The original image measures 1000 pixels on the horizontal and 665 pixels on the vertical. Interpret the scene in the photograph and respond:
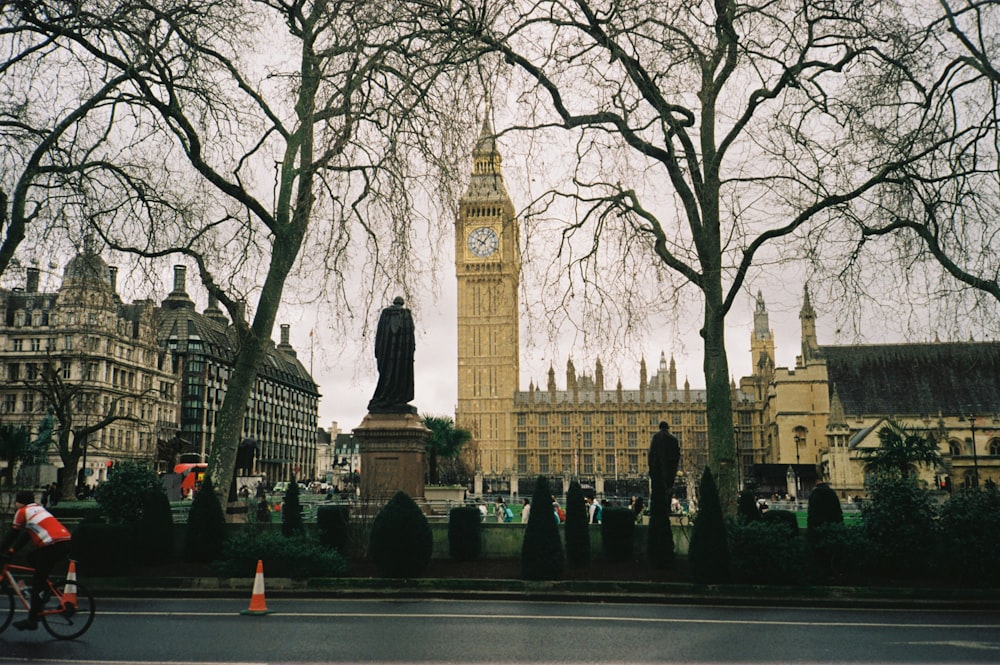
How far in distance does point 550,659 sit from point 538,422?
106 metres

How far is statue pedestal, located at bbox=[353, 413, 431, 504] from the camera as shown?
16.4 m

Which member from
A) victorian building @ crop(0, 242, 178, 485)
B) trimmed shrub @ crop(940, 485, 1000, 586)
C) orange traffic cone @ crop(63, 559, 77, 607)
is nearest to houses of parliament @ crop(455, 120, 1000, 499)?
victorian building @ crop(0, 242, 178, 485)

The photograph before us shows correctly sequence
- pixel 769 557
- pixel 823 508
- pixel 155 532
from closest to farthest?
pixel 769 557 → pixel 155 532 → pixel 823 508

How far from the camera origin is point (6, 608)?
35.0 feet

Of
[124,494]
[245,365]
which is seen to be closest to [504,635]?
[245,365]

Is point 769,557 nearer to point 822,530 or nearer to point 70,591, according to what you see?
point 822,530

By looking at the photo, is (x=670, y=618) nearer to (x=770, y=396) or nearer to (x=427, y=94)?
(x=427, y=94)

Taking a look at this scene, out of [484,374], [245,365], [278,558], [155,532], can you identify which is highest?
[484,374]

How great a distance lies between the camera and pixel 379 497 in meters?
16.0

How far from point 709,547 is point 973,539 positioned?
4.07m

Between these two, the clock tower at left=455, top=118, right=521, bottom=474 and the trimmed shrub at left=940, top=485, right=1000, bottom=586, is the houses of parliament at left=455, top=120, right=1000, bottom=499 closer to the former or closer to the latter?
the clock tower at left=455, top=118, right=521, bottom=474

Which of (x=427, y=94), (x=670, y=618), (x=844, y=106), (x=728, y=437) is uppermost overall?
(x=844, y=106)

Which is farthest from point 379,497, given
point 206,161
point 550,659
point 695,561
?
point 550,659

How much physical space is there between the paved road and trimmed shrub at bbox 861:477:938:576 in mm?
2004
